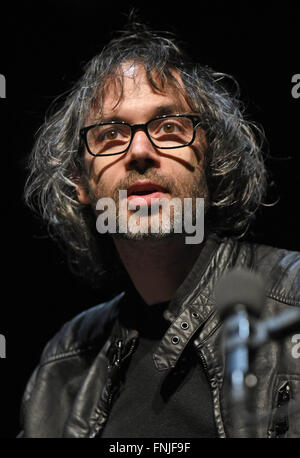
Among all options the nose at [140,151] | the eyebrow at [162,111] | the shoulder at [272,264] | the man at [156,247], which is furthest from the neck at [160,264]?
the eyebrow at [162,111]

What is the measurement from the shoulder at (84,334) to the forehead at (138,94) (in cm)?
61

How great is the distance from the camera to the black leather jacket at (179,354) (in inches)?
49.0

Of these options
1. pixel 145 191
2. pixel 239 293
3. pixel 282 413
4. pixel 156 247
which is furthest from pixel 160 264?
pixel 282 413

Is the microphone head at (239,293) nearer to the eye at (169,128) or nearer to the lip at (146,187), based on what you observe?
the lip at (146,187)

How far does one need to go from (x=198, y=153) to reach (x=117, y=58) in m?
0.41

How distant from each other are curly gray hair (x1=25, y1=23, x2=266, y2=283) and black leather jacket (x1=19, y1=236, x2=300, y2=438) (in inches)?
8.5

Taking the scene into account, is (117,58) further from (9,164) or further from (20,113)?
(9,164)

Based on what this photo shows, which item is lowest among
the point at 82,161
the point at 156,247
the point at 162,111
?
the point at 156,247

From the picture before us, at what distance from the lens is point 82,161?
1710 mm

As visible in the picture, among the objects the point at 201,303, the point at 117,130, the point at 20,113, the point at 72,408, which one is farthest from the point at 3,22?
the point at 72,408

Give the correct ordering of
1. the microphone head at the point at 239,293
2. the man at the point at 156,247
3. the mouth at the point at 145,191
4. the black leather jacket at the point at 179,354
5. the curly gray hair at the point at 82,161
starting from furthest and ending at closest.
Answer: the curly gray hair at the point at 82,161
the mouth at the point at 145,191
the man at the point at 156,247
the black leather jacket at the point at 179,354
the microphone head at the point at 239,293

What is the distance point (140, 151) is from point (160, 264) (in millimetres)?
341

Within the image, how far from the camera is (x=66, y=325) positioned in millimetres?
1844

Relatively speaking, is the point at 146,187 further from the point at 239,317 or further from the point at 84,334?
the point at 84,334
